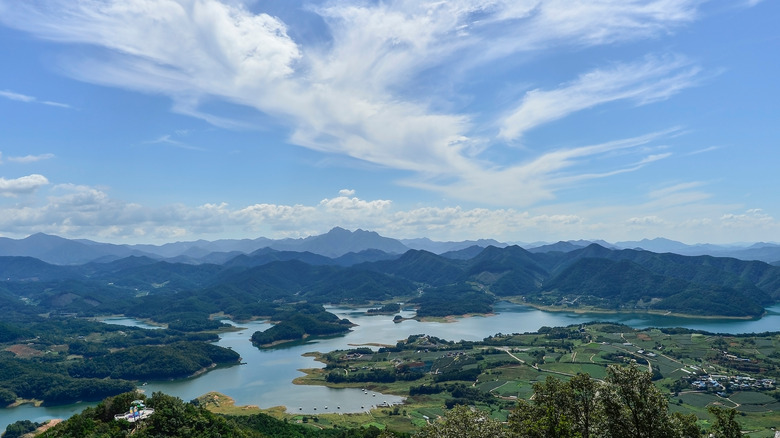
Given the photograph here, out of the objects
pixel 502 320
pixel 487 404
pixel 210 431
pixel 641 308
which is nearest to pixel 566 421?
pixel 210 431

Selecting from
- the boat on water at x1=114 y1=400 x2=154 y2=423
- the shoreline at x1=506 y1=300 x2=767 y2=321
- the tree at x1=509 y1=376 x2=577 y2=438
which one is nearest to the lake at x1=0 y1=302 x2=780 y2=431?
the shoreline at x1=506 y1=300 x2=767 y2=321

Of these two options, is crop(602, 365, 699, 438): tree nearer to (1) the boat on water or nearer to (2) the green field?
(1) the boat on water

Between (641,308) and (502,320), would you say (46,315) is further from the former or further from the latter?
(641,308)

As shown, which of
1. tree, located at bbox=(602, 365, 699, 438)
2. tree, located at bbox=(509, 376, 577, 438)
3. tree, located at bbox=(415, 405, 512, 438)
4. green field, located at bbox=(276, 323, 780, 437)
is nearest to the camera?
tree, located at bbox=(602, 365, 699, 438)

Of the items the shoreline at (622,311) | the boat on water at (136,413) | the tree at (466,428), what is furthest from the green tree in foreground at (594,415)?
the shoreline at (622,311)

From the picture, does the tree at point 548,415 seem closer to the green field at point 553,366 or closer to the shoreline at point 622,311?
the green field at point 553,366

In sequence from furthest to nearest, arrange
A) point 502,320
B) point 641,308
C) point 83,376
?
point 641,308 → point 502,320 → point 83,376
